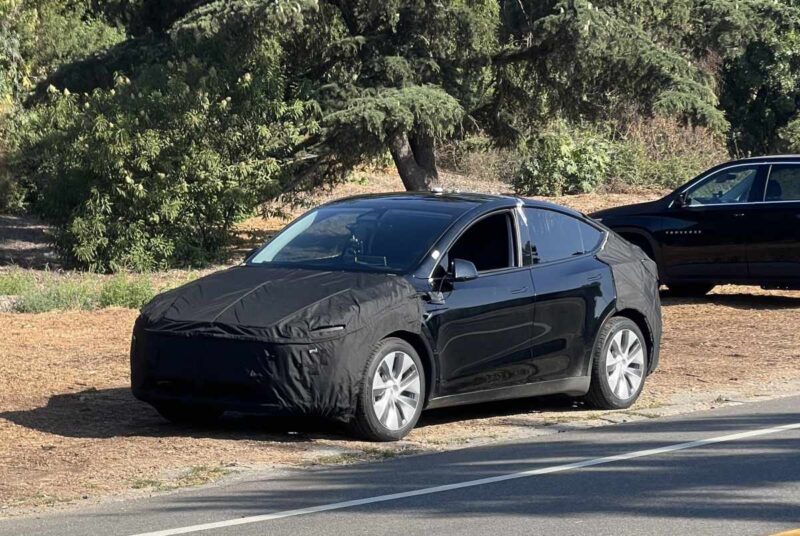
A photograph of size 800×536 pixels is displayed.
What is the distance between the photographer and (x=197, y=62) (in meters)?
21.5

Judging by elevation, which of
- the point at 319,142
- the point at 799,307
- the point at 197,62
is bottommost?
the point at 799,307

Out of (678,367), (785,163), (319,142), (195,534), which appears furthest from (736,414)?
(319,142)

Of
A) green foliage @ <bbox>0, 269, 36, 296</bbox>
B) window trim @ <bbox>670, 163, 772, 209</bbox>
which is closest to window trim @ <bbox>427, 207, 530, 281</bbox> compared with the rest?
window trim @ <bbox>670, 163, 772, 209</bbox>

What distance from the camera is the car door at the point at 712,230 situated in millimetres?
16906

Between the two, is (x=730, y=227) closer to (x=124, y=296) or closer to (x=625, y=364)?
(x=625, y=364)

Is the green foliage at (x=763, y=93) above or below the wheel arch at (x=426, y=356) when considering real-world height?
above

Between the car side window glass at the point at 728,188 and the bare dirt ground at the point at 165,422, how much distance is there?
5.61ft

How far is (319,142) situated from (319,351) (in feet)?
43.8

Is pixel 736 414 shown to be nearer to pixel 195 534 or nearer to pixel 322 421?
pixel 322 421

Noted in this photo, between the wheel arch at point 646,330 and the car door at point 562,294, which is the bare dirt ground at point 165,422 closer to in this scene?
the wheel arch at point 646,330

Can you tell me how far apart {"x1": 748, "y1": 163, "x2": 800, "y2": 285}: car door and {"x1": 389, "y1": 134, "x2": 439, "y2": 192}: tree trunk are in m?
7.36

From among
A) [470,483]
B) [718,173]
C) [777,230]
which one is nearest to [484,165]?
[718,173]

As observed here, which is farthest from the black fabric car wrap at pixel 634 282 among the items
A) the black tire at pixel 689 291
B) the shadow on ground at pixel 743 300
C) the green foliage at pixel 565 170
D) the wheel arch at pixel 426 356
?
the green foliage at pixel 565 170

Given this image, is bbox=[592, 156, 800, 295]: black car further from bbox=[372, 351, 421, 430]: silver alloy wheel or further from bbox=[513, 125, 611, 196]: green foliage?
bbox=[513, 125, 611, 196]: green foliage
